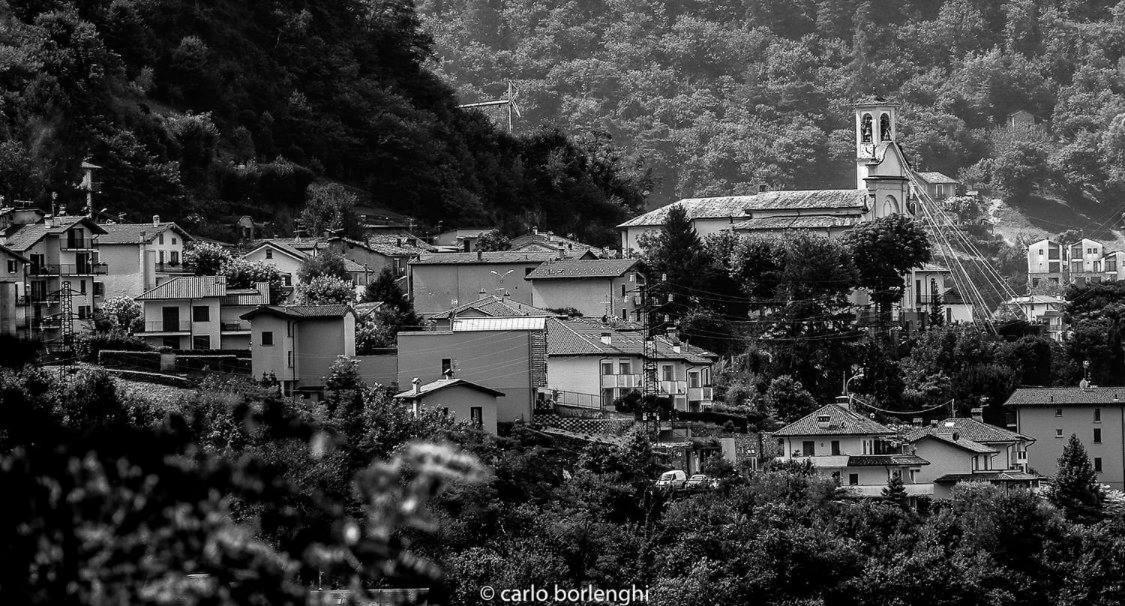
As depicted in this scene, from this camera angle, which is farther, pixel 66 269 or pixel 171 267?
pixel 171 267

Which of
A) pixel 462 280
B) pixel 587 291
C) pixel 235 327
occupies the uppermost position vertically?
pixel 462 280

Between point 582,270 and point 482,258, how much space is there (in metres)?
3.70

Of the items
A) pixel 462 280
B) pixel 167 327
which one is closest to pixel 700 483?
pixel 167 327

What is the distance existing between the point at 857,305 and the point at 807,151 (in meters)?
118

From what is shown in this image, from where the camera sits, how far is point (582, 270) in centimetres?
7444

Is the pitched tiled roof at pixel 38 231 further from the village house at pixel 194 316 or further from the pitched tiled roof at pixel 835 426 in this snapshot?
the pitched tiled roof at pixel 835 426

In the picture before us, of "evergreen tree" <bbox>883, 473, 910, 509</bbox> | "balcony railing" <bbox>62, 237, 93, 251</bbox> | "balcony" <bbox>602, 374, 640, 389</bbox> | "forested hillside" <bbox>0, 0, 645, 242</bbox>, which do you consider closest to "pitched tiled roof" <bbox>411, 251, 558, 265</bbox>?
"forested hillside" <bbox>0, 0, 645, 242</bbox>

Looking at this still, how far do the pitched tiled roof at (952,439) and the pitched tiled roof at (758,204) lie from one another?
28059 mm

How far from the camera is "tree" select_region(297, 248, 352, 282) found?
7038cm

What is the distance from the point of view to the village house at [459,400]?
52.8m

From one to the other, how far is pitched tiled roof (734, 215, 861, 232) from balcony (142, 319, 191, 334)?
33176mm

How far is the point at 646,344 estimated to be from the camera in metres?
63.2

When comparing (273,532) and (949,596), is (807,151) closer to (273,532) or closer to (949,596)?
(949,596)

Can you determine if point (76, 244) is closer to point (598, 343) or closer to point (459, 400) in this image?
point (459, 400)
